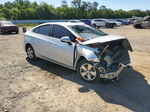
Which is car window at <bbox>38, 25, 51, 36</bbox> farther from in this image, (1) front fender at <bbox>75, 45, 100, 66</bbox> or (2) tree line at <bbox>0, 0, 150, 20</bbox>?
(2) tree line at <bbox>0, 0, 150, 20</bbox>

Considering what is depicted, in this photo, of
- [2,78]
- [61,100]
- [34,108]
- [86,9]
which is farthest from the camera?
[86,9]

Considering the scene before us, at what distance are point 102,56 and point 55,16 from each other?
73.3 metres

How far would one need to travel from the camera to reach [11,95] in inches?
202

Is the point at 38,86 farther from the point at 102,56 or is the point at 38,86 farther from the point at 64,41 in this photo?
the point at 102,56

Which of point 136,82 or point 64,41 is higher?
point 64,41

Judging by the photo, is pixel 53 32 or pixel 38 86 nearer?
pixel 38 86

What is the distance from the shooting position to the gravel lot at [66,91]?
450 cm

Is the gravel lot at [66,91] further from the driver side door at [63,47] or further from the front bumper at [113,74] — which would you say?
the driver side door at [63,47]

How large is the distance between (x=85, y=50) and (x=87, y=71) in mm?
606

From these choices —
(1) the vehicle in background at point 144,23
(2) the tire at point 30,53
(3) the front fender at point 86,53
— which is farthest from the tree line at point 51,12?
(3) the front fender at point 86,53

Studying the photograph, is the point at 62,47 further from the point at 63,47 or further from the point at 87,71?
the point at 87,71

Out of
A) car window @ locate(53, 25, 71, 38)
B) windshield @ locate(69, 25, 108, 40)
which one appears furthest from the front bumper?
car window @ locate(53, 25, 71, 38)

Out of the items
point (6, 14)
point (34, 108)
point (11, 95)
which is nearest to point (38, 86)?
point (11, 95)

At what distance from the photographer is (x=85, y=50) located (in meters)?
5.66
